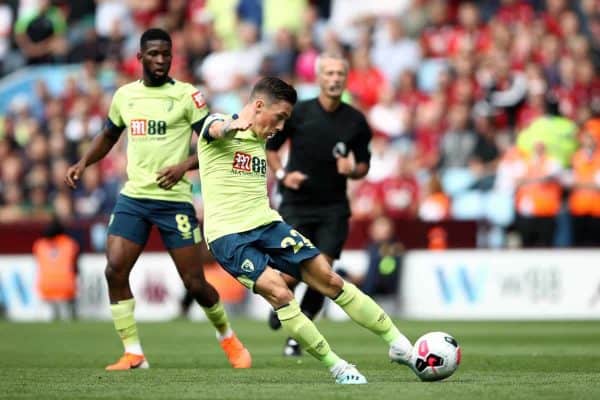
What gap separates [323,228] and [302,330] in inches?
143

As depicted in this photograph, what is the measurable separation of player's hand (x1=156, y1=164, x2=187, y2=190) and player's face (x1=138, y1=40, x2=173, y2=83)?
Result: 805mm

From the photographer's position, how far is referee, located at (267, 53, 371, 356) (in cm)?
1312

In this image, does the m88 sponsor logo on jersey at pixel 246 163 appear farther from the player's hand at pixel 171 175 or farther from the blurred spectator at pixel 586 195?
the blurred spectator at pixel 586 195

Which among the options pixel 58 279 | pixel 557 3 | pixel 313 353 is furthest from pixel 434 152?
pixel 313 353

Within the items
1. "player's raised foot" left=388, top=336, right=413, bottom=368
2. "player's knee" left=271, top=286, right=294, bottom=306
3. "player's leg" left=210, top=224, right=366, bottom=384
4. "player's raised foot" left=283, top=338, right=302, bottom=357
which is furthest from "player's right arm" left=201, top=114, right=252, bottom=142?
"player's raised foot" left=283, top=338, right=302, bottom=357

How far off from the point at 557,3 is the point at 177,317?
8055mm

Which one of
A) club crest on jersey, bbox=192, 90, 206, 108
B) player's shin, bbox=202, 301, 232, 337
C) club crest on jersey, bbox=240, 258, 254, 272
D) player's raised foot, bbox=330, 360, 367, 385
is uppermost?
club crest on jersey, bbox=192, 90, 206, 108

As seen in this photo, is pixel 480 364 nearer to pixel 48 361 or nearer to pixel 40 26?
pixel 48 361

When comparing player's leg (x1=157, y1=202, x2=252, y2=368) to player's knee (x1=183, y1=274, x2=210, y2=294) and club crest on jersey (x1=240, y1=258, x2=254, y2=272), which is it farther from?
club crest on jersey (x1=240, y1=258, x2=254, y2=272)

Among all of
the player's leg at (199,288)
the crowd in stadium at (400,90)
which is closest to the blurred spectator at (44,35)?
the crowd in stadium at (400,90)

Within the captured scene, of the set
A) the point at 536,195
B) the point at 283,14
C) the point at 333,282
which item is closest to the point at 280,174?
the point at 333,282

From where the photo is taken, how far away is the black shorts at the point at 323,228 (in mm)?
13102

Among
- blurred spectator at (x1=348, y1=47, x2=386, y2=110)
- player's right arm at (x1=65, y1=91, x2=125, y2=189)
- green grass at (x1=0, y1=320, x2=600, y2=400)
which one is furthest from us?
blurred spectator at (x1=348, y1=47, x2=386, y2=110)

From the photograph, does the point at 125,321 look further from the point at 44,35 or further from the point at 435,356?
the point at 44,35
